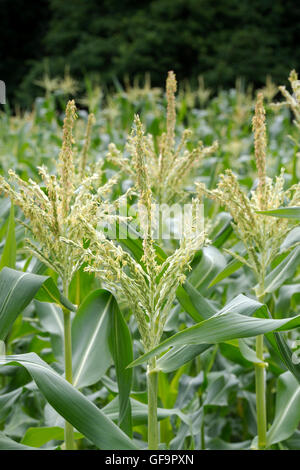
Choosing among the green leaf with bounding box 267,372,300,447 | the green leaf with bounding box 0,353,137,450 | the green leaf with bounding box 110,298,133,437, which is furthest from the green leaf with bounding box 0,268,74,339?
the green leaf with bounding box 267,372,300,447

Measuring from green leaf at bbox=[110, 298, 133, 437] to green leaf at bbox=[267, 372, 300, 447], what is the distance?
1.67 feet

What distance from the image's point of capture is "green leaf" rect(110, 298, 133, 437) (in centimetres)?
138

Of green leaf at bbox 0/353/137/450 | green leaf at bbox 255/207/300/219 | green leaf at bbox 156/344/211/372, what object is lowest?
green leaf at bbox 0/353/137/450

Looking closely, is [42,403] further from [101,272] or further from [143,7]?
[143,7]

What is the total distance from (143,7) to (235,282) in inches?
984

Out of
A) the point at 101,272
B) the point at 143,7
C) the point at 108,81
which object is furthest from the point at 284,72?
the point at 101,272

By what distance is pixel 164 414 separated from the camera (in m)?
1.77

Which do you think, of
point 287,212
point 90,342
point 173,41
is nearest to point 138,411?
point 90,342

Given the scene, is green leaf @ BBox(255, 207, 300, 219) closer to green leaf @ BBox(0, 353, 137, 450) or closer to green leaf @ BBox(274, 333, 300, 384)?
green leaf @ BBox(274, 333, 300, 384)

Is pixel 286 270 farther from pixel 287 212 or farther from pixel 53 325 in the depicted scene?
pixel 53 325

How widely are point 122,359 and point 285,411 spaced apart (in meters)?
0.62

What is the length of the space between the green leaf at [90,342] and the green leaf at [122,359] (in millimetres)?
112

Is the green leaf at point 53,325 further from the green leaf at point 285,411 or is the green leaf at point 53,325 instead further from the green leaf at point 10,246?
the green leaf at point 285,411
